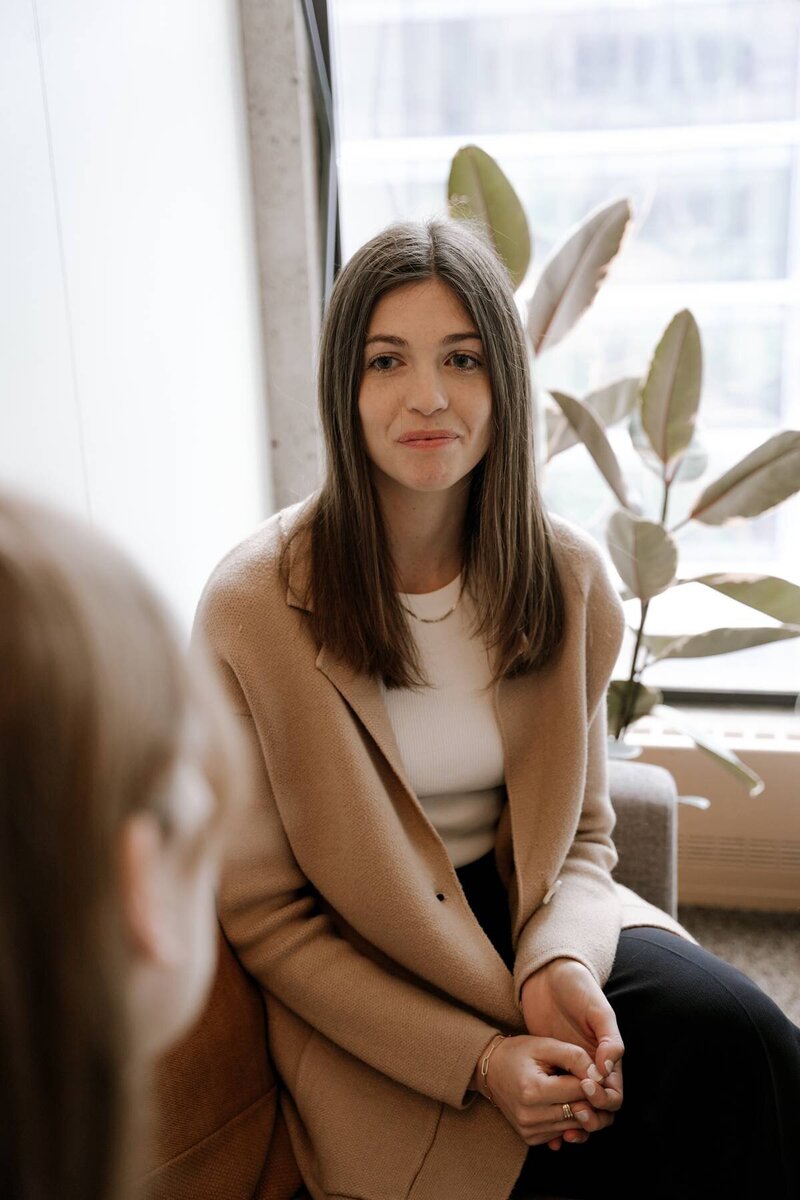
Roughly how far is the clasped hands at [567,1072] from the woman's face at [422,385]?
0.59 meters

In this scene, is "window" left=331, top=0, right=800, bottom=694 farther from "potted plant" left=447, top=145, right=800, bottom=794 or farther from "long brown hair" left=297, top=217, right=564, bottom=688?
"long brown hair" left=297, top=217, right=564, bottom=688

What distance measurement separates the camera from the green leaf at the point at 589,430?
174cm

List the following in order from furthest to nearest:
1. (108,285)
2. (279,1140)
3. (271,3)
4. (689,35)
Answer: (689,35), (271,3), (108,285), (279,1140)

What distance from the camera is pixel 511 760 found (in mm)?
1315

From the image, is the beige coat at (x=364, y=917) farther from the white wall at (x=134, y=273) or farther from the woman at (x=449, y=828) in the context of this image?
the white wall at (x=134, y=273)

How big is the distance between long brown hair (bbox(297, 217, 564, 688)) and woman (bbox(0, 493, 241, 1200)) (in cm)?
73

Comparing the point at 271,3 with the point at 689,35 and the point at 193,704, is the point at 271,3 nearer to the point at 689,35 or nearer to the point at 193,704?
the point at 689,35

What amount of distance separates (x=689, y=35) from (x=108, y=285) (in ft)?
4.65

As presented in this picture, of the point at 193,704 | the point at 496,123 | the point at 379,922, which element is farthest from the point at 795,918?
the point at 193,704

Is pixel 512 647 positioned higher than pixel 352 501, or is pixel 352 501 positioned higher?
pixel 352 501

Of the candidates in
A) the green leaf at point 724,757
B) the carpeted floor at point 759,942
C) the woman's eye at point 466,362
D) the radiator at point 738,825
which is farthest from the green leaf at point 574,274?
the carpeted floor at point 759,942

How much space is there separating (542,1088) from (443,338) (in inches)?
31.4

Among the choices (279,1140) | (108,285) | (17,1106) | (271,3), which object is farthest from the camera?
(271,3)

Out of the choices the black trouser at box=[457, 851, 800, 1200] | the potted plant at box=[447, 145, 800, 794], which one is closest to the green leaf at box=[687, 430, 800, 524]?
the potted plant at box=[447, 145, 800, 794]
